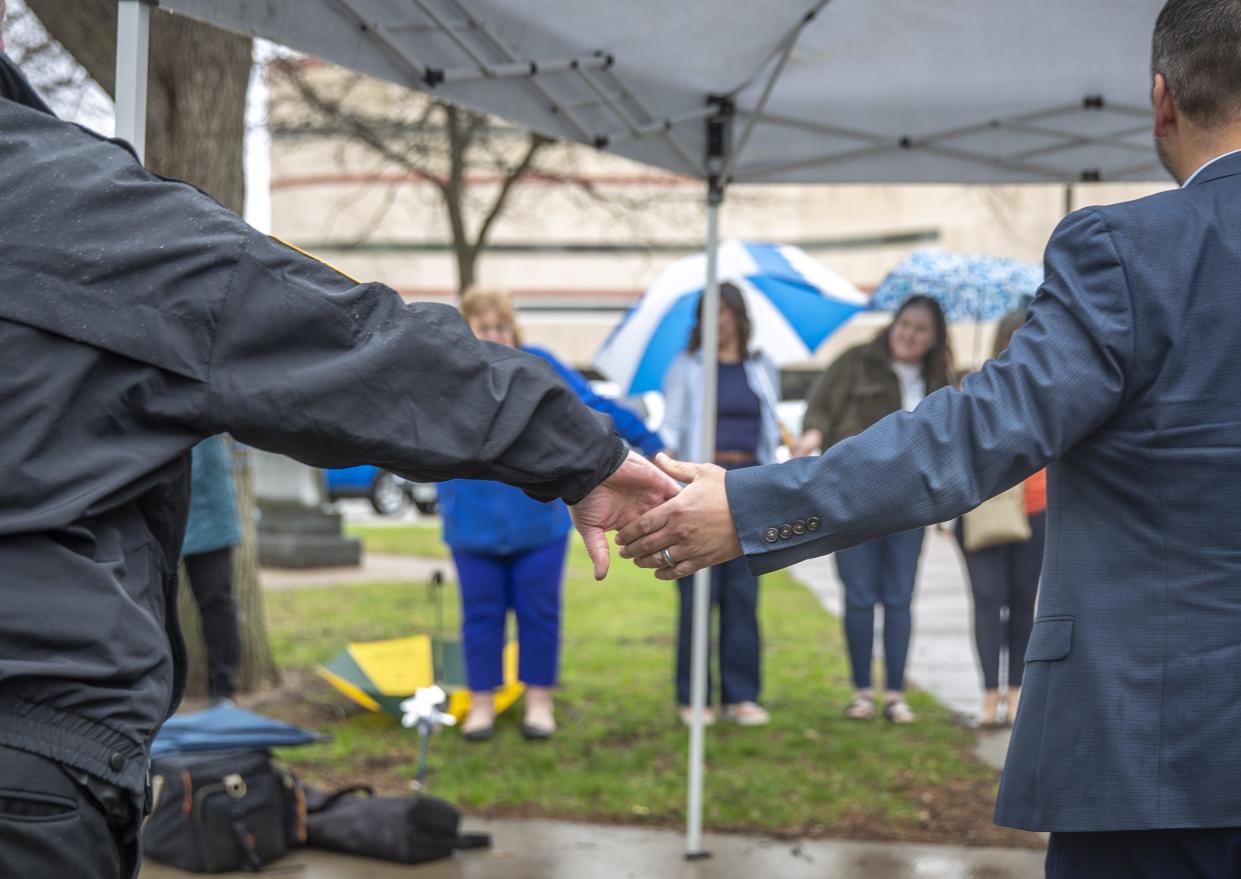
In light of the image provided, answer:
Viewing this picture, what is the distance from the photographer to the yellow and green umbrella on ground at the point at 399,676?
272 inches

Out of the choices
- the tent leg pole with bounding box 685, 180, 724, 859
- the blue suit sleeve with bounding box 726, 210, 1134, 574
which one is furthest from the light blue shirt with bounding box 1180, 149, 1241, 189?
the tent leg pole with bounding box 685, 180, 724, 859

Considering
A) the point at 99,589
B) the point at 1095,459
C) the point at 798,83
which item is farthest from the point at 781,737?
the point at 99,589

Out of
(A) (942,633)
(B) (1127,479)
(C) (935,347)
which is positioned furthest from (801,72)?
(A) (942,633)

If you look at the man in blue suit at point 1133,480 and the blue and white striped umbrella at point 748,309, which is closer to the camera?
the man in blue suit at point 1133,480

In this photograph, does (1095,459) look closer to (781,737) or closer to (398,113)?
(781,737)

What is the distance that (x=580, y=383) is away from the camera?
18.5 feet

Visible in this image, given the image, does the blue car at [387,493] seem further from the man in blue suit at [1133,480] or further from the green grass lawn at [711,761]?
the man in blue suit at [1133,480]

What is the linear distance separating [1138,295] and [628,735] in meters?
5.10

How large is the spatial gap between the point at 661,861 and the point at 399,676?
7.89ft

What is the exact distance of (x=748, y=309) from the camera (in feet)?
27.7

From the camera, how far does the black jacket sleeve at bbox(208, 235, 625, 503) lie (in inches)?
76.4

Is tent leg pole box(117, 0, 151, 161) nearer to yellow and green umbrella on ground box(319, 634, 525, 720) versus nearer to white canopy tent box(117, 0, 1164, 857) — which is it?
white canopy tent box(117, 0, 1164, 857)

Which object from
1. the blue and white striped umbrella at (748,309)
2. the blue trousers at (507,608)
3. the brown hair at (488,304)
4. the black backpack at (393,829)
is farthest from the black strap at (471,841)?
the blue and white striped umbrella at (748,309)

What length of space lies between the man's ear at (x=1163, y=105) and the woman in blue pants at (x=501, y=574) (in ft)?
13.4
